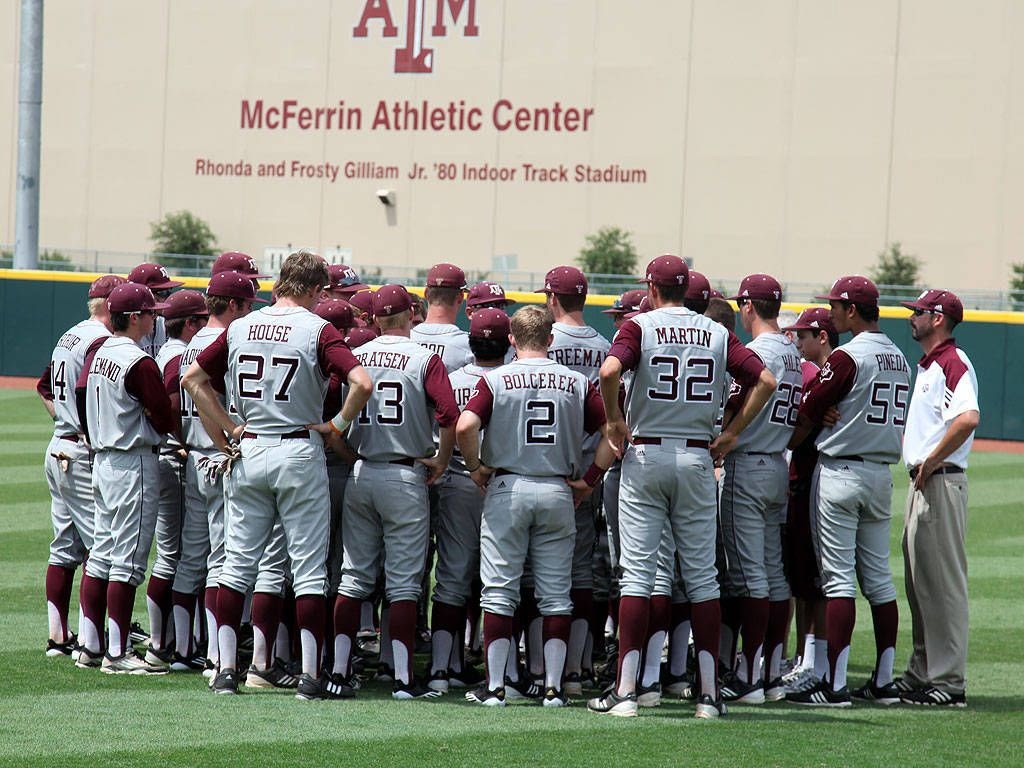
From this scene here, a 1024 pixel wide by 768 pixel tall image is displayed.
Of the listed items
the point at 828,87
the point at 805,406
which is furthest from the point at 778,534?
the point at 828,87

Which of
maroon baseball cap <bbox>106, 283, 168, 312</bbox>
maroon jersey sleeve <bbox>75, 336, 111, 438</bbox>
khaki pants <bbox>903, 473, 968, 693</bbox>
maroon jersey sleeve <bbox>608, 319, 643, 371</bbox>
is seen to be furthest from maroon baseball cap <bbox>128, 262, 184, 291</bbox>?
khaki pants <bbox>903, 473, 968, 693</bbox>

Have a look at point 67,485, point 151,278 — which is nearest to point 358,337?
point 151,278

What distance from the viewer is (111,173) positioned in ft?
A: 146

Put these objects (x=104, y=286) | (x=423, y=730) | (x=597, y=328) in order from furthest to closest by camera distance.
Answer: (x=597, y=328)
(x=104, y=286)
(x=423, y=730)

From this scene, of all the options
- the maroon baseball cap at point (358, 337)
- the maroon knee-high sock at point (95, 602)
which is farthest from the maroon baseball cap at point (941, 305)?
the maroon knee-high sock at point (95, 602)

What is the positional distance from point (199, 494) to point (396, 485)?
1157 mm

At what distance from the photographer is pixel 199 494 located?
24.6 feet

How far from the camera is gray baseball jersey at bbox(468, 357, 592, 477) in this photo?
687 centimetres

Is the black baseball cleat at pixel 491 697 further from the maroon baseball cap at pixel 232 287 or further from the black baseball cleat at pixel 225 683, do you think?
the maroon baseball cap at pixel 232 287

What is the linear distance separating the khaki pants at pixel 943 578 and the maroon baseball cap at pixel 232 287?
354cm

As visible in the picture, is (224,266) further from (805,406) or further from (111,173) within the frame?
(111,173)

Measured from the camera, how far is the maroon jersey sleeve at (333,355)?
6.75m

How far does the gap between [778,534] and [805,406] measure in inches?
26.5

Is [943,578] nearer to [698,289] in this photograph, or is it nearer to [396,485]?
[698,289]
